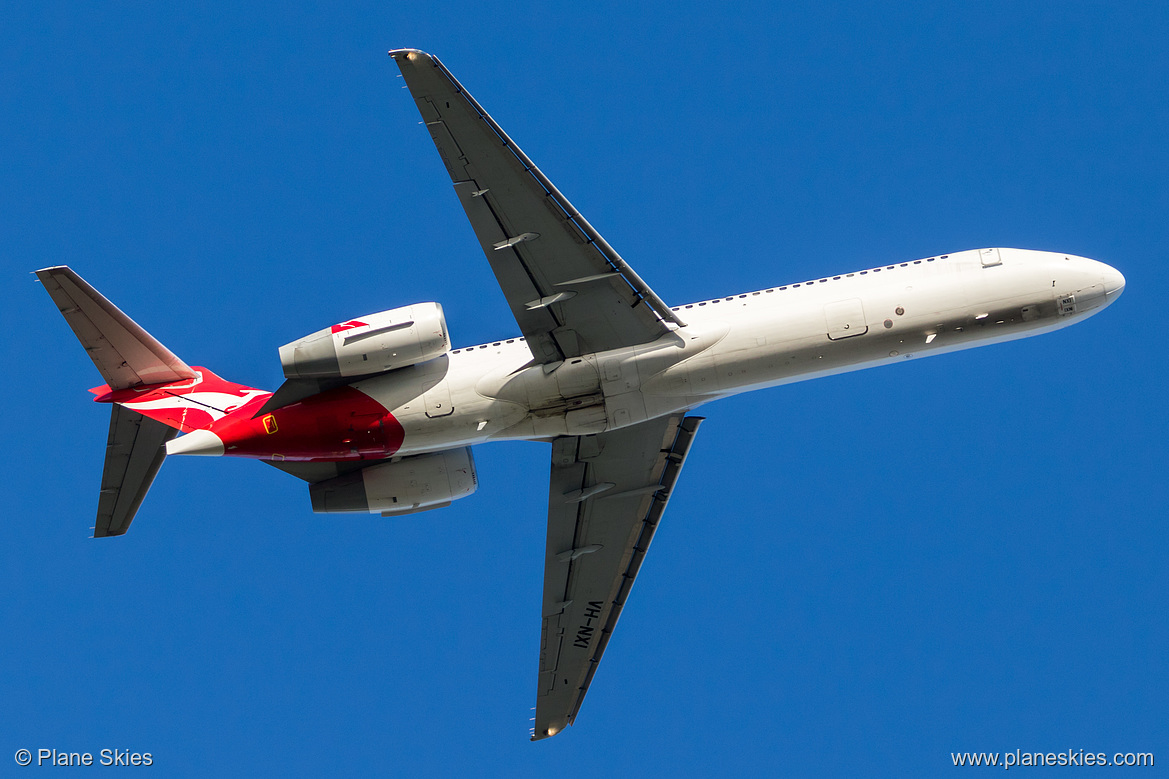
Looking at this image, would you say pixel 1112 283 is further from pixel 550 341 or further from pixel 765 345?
pixel 550 341

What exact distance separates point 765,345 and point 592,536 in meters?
8.88

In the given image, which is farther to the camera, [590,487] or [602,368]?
[590,487]

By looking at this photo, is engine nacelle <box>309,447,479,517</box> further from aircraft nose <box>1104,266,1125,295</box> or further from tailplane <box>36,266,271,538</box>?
aircraft nose <box>1104,266,1125,295</box>

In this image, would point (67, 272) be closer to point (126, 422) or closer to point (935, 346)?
point (126, 422)

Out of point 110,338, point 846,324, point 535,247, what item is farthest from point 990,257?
point 110,338

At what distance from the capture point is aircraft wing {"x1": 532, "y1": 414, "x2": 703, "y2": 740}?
2875 cm

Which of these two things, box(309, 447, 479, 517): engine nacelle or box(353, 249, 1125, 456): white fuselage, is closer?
box(353, 249, 1125, 456): white fuselage

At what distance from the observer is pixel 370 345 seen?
2533 cm

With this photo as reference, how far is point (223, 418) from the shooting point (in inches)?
1058

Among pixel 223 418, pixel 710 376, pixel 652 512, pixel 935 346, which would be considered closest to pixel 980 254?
pixel 935 346

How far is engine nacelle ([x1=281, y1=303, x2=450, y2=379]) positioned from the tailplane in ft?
8.88

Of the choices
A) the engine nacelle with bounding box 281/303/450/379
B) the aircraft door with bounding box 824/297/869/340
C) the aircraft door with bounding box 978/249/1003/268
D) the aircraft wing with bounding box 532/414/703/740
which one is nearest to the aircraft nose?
the aircraft door with bounding box 978/249/1003/268

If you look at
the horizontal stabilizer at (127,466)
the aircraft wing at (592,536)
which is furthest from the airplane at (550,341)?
the aircraft wing at (592,536)

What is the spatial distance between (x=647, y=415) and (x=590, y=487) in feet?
13.7
